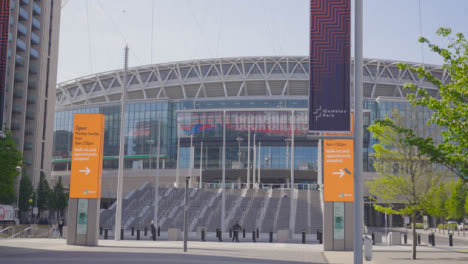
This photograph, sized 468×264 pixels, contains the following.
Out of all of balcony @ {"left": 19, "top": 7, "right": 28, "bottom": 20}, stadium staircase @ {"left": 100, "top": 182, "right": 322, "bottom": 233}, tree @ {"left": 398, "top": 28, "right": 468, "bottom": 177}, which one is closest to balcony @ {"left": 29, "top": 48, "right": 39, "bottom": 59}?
balcony @ {"left": 19, "top": 7, "right": 28, "bottom": 20}

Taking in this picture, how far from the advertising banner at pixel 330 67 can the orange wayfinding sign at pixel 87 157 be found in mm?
18226

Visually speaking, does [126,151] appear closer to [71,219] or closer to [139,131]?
[139,131]

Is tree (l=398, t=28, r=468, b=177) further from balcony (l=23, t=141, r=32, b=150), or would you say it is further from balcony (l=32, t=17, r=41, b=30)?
balcony (l=32, t=17, r=41, b=30)

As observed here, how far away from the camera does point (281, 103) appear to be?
10162cm

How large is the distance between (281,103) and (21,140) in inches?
1817

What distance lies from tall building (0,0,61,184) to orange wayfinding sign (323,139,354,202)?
186ft

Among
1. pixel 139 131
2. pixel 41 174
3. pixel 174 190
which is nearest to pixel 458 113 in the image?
pixel 174 190

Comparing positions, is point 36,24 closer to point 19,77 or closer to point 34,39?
point 34,39

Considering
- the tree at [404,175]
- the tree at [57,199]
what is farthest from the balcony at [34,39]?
the tree at [404,175]

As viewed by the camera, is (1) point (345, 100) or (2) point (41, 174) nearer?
(1) point (345, 100)

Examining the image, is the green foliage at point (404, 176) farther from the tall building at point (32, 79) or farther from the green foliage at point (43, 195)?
the tall building at point (32, 79)

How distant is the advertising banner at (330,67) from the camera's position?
45.0 ft

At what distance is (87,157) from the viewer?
1171 inches

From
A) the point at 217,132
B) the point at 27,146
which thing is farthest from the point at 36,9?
the point at 217,132
